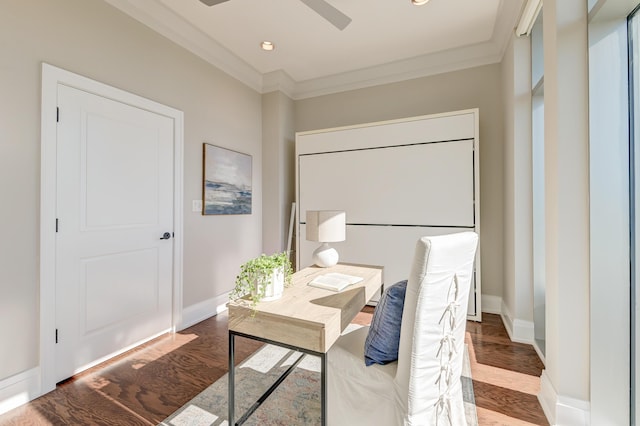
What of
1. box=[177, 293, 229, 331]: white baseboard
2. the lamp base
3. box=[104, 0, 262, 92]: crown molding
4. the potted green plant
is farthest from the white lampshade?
box=[104, 0, 262, 92]: crown molding

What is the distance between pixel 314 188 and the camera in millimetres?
3566

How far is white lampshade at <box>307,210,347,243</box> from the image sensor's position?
210cm

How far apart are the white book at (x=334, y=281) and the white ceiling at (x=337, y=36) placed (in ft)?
7.37

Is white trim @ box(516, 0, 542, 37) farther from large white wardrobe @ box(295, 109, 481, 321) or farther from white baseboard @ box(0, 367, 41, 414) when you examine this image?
white baseboard @ box(0, 367, 41, 414)

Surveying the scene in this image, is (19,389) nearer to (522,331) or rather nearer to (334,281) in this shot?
(334,281)

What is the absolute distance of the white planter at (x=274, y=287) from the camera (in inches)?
58.3

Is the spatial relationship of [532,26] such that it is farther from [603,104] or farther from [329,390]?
[329,390]

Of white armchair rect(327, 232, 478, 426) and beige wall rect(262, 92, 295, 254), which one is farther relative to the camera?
beige wall rect(262, 92, 295, 254)

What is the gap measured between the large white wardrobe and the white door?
1591mm

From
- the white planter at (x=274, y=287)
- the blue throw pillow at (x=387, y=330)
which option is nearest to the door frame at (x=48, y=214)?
the white planter at (x=274, y=287)

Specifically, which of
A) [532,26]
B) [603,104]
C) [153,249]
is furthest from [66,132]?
[532,26]

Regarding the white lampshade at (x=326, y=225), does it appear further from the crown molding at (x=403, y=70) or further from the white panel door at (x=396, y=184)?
the crown molding at (x=403, y=70)

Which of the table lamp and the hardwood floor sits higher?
the table lamp

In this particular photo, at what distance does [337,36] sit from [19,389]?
366cm
